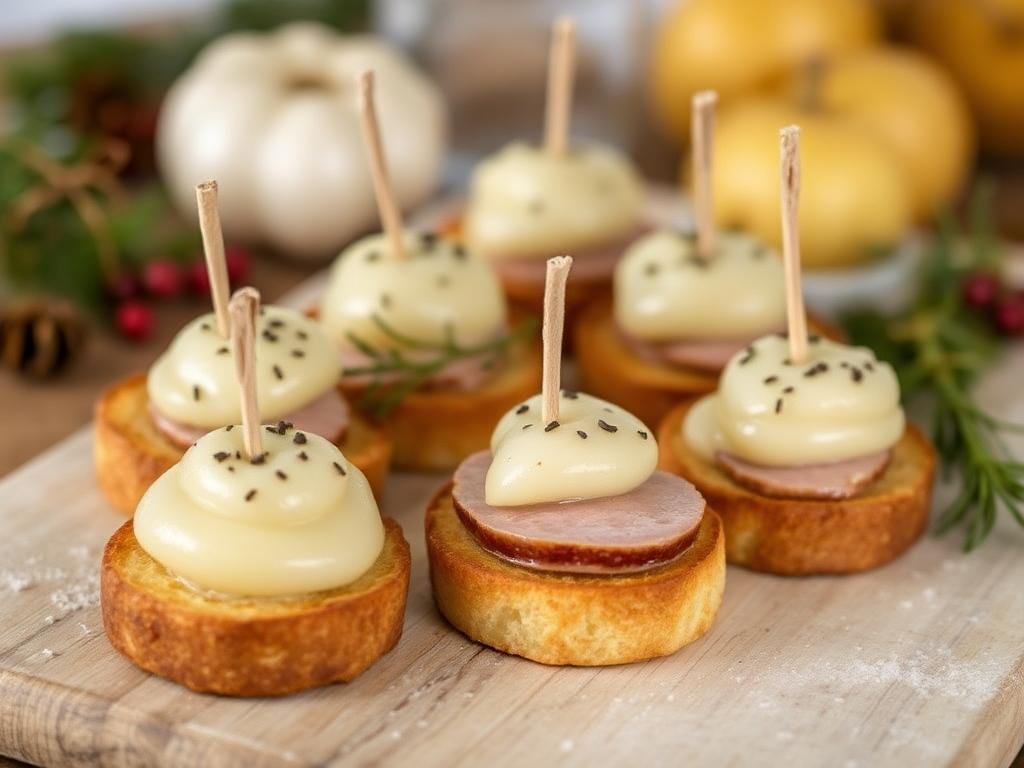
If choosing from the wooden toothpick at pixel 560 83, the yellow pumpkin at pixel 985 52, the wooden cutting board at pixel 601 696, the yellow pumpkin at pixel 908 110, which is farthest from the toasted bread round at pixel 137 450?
the yellow pumpkin at pixel 985 52

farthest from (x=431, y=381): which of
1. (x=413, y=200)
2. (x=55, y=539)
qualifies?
(x=413, y=200)

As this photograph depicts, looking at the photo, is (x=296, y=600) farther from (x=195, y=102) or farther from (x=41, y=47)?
(x=41, y=47)

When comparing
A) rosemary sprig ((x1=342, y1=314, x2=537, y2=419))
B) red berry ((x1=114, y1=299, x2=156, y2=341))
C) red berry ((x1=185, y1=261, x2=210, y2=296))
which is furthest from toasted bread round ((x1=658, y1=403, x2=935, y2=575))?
red berry ((x1=185, y1=261, x2=210, y2=296))

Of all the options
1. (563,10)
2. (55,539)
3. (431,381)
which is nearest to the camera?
(55,539)

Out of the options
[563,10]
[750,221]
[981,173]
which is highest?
[563,10]

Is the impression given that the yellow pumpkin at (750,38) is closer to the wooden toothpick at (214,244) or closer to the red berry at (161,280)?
the red berry at (161,280)

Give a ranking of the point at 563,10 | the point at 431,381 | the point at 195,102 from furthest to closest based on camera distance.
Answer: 1. the point at 563,10
2. the point at 195,102
3. the point at 431,381

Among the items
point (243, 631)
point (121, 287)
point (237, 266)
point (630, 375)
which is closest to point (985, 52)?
point (630, 375)

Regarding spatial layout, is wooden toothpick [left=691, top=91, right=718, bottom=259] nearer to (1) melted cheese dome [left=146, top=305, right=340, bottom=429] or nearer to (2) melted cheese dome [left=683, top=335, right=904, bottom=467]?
(2) melted cheese dome [left=683, top=335, right=904, bottom=467]
